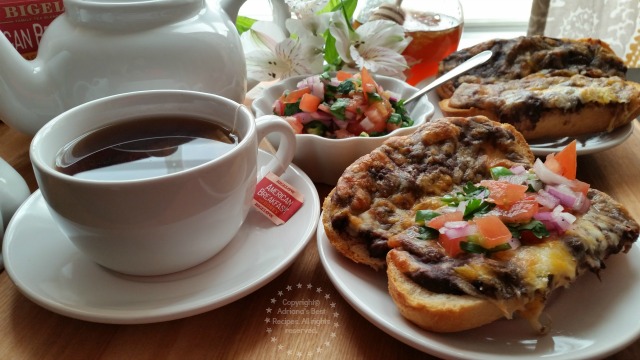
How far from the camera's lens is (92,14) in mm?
1229

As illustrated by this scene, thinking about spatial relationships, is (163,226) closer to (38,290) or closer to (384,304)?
(38,290)

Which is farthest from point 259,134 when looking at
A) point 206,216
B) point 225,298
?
point 225,298

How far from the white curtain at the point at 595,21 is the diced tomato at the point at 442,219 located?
184 cm

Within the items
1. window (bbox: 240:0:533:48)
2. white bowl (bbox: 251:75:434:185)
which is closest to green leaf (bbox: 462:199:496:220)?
white bowl (bbox: 251:75:434:185)

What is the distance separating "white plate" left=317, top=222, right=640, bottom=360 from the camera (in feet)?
2.48

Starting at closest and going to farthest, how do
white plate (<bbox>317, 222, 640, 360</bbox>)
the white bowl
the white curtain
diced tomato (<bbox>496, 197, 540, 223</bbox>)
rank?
white plate (<bbox>317, 222, 640, 360</bbox>) < diced tomato (<bbox>496, 197, 540, 223</bbox>) < the white bowl < the white curtain

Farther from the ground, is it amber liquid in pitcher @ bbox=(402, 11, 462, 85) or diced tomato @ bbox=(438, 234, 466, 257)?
diced tomato @ bbox=(438, 234, 466, 257)

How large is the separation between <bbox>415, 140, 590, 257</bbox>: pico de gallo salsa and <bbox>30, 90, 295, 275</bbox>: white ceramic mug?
317 mm

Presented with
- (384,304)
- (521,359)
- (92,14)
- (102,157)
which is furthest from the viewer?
(92,14)

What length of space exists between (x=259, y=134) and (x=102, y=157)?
0.92ft

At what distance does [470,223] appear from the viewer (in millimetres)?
871

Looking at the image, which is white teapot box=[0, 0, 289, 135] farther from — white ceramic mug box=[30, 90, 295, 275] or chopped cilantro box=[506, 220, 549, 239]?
chopped cilantro box=[506, 220, 549, 239]

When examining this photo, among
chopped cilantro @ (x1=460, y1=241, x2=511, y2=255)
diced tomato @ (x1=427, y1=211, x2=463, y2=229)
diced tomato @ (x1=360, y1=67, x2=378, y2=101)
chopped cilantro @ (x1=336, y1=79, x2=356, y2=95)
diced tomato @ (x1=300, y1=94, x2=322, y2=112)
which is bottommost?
diced tomato @ (x1=300, y1=94, x2=322, y2=112)

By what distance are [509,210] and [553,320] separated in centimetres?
18
